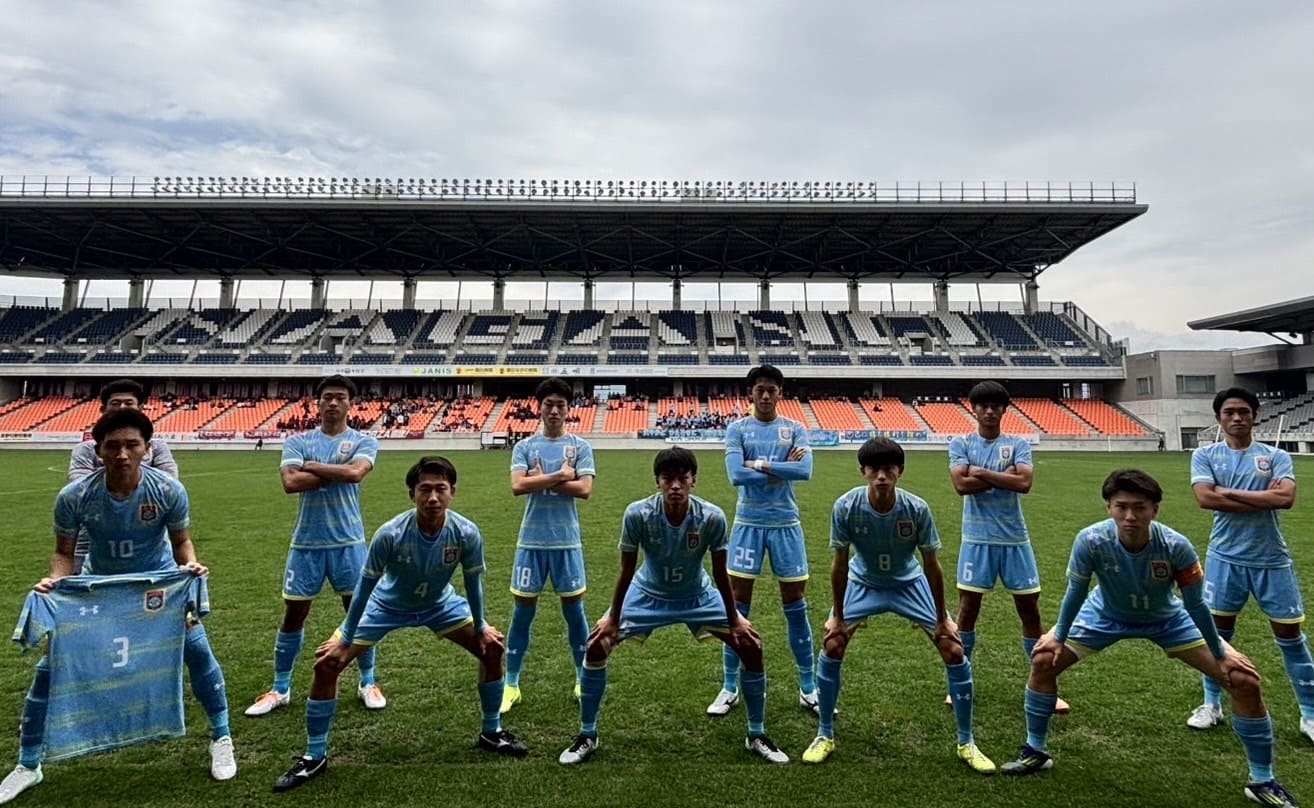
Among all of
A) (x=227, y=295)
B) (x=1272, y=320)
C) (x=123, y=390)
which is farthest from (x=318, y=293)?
(x=1272, y=320)

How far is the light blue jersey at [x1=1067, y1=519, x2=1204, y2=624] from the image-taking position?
141 inches

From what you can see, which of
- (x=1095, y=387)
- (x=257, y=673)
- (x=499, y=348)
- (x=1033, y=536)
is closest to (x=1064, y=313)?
(x=1095, y=387)

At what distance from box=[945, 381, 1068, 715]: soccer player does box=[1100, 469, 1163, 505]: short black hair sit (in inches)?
40.3

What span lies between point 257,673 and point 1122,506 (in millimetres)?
6102

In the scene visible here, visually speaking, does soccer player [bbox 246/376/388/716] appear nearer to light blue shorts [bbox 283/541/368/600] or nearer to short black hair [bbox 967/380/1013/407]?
light blue shorts [bbox 283/541/368/600]

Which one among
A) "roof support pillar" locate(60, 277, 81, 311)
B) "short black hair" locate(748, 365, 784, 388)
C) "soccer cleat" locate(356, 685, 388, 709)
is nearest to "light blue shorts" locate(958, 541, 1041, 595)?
"short black hair" locate(748, 365, 784, 388)

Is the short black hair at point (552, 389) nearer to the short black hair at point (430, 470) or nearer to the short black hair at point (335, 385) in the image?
the short black hair at point (430, 470)

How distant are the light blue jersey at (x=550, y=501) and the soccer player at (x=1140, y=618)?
3045 mm

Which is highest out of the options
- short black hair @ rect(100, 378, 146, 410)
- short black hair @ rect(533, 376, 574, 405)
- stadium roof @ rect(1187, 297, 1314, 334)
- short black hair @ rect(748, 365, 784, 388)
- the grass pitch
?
stadium roof @ rect(1187, 297, 1314, 334)

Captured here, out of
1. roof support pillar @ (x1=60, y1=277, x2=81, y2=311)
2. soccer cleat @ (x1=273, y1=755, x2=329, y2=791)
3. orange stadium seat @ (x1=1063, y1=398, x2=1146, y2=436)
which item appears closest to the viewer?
soccer cleat @ (x1=273, y1=755, x2=329, y2=791)

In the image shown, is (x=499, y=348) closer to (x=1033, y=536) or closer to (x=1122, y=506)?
(x=1033, y=536)

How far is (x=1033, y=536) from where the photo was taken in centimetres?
1099

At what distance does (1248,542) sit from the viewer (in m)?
4.29

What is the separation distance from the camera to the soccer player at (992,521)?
4.70 meters
